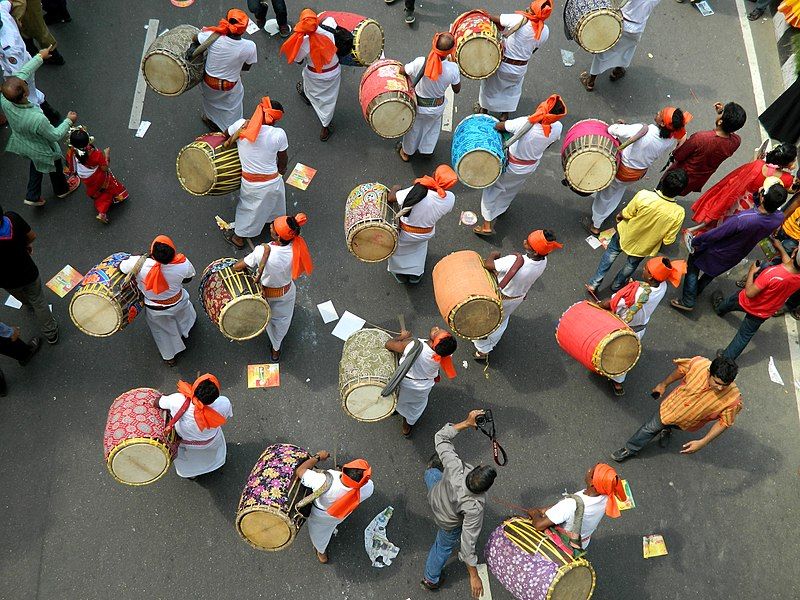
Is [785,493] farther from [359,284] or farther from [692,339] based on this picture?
[359,284]

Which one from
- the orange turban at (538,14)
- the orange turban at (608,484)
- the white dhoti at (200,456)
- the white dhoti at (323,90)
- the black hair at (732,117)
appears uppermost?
the orange turban at (538,14)

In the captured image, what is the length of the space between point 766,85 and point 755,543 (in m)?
6.69

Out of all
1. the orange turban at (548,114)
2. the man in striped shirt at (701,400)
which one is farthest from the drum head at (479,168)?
the man in striped shirt at (701,400)

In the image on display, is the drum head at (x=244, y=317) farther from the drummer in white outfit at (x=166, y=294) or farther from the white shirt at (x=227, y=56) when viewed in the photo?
the white shirt at (x=227, y=56)

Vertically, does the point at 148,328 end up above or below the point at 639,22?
below

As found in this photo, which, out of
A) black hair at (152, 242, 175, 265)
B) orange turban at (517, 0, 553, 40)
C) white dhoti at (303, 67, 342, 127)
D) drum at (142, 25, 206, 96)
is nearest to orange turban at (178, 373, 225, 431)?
black hair at (152, 242, 175, 265)

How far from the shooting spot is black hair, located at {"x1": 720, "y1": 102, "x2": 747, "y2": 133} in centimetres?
726

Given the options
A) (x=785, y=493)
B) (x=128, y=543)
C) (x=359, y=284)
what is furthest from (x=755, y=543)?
(x=128, y=543)

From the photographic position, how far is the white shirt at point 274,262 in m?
6.29

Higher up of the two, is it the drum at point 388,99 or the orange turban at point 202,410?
the drum at point 388,99

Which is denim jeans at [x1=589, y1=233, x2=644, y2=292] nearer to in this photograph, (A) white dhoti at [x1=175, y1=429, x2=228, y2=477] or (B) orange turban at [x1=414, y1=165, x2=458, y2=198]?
(B) orange turban at [x1=414, y1=165, x2=458, y2=198]

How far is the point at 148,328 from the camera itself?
7.32 meters

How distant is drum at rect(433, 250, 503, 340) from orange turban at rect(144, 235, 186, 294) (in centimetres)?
240

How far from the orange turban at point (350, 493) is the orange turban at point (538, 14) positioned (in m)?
5.42
